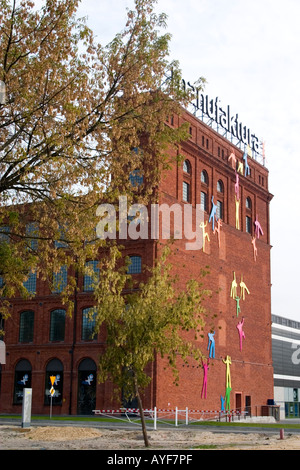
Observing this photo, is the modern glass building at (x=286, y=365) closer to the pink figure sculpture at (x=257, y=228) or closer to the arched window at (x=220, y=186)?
the pink figure sculpture at (x=257, y=228)

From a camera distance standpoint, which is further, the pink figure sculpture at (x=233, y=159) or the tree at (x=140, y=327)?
the pink figure sculpture at (x=233, y=159)

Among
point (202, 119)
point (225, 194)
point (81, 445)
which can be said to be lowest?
point (81, 445)

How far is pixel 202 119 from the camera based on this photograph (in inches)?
1951

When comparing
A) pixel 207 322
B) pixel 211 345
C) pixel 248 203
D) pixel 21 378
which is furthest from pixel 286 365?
pixel 21 378

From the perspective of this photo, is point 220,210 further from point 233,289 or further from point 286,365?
point 286,365

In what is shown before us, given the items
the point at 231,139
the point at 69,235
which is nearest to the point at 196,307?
the point at 69,235

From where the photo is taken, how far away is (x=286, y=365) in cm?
7244

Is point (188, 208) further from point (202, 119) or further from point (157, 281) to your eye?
point (157, 281)

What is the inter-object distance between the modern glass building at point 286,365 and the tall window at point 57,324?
31919mm

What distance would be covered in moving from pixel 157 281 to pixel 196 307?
169cm

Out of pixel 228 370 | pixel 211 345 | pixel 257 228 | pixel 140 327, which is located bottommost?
pixel 228 370

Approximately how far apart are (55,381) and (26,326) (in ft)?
16.8

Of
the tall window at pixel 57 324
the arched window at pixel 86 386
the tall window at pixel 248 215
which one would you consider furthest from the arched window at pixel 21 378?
the tall window at pixel 248 215

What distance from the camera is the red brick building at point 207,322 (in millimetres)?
41750
